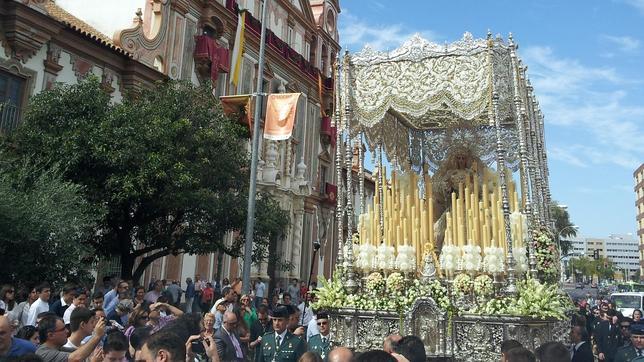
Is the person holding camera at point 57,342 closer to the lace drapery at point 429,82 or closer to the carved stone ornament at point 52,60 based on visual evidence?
the lace drapery at point 429,82

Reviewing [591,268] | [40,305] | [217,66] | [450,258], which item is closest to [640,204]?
[591,268]

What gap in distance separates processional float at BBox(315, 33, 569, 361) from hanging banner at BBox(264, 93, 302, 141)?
221 centimetres

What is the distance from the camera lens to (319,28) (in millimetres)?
32000

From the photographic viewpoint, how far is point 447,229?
1156 centimetres

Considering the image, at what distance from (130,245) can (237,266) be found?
9.30 m

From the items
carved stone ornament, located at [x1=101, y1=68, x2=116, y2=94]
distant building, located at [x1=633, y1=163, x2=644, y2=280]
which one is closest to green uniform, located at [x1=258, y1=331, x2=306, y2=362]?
carved stone ornament, located at [x1=101, y1=68, x2=116, y2=94]

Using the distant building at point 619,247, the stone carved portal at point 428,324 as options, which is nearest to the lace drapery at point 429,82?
the stone carved portal at point 428,324

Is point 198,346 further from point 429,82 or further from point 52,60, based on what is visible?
point 52,60

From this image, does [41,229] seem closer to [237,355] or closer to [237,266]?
[237,355]

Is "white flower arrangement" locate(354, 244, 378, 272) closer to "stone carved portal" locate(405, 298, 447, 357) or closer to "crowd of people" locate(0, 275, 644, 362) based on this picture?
"stone carved portal" locate(405, 298, 447, 357)

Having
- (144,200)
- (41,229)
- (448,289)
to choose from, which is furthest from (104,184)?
(448,289)

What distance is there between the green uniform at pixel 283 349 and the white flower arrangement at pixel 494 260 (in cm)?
471

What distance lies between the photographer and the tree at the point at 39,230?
411 inches

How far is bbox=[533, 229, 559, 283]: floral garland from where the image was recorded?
11094mm
